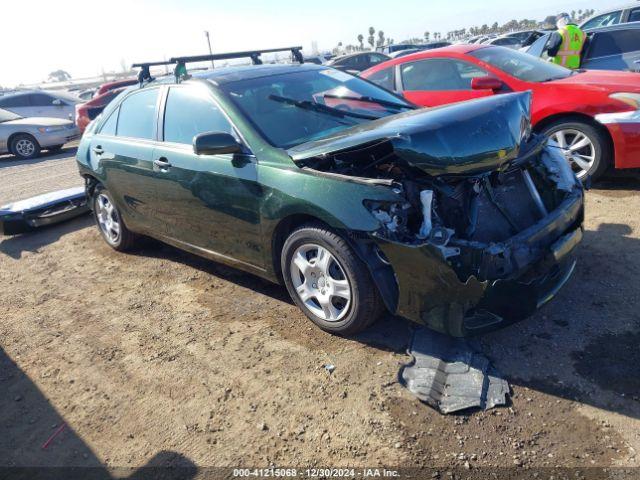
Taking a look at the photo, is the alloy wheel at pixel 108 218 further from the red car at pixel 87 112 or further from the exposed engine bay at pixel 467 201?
the red car at pixel 87 112

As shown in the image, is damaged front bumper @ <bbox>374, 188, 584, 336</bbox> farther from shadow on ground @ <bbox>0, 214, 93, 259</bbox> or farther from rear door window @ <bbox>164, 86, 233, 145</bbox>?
shadow on ground @ <bbox>0, 214, 93, 259</bbox>

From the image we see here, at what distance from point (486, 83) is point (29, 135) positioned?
40.3 ft

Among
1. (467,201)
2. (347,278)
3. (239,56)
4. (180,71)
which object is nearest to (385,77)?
(239,56)

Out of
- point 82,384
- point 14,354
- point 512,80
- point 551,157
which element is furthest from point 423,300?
point 512,80

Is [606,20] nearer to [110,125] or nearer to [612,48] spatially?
[612,48]

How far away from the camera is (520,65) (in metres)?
6.12

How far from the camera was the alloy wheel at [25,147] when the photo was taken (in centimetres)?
1359

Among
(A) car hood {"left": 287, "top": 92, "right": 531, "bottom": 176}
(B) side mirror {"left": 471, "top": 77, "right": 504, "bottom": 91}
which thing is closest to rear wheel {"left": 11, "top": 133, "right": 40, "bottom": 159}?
(B) side mirror {"left": 471, "top": 77, "right": 504, "bottom": 91}

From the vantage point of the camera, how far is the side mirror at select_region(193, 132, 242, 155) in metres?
3.47

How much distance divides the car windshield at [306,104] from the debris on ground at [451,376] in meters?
1.65

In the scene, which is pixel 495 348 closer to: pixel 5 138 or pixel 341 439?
pixel 341 439

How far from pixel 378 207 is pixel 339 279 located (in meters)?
0.59

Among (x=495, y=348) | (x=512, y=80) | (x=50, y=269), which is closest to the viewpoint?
(x=495, y=348)

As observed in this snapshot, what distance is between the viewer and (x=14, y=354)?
12.5ft
